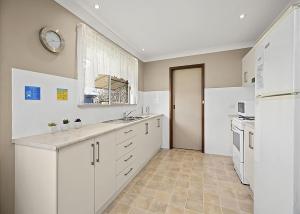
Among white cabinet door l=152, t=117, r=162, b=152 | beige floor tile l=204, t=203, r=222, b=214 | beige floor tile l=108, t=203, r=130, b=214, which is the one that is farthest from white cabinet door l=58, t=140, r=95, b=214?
white cabinet door l=152, t=117, r=162, b=152

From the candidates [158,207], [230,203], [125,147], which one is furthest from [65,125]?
[230,203]

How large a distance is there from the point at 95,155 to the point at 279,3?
2.92m

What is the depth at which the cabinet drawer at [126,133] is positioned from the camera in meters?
1.99

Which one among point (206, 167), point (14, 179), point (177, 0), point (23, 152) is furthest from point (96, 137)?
point (206, 167)

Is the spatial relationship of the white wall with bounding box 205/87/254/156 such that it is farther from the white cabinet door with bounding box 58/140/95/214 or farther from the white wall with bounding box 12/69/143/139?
the white cabinet door with bounding box 58/140/95/214

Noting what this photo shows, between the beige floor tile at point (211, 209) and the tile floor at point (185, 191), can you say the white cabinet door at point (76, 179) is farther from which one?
the beige floor tile at point (211, 209)

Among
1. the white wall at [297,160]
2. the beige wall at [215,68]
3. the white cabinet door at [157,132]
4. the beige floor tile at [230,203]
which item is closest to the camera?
the white wall at [297,160]

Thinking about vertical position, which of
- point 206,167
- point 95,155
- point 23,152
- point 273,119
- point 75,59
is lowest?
point 206,167

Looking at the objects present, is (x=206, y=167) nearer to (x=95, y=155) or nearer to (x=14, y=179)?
(x=95, y=155)

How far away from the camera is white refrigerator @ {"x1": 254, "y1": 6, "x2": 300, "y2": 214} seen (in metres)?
0.84

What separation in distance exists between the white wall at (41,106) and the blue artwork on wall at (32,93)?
0.03 meters

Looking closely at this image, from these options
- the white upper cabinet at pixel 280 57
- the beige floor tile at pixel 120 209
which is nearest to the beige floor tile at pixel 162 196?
the beige floor tile at pixel 120 209

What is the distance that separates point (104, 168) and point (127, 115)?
172cm

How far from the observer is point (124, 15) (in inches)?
87.4
